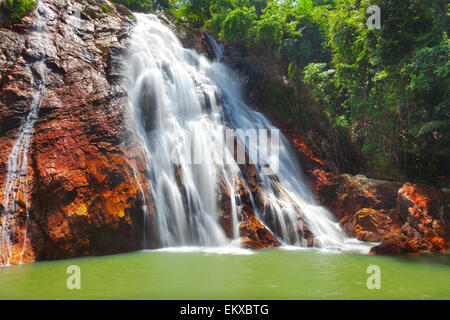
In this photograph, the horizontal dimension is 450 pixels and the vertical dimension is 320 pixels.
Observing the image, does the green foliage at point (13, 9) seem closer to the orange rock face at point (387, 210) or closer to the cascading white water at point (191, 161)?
the cascading white water at point (191, 161)

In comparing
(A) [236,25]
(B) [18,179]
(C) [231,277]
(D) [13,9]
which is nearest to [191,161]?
(B) [18,179]

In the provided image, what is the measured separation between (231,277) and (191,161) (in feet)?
18.4

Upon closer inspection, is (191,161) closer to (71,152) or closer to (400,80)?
(71,152)

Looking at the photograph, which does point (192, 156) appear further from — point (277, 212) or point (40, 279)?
point (40, 279)

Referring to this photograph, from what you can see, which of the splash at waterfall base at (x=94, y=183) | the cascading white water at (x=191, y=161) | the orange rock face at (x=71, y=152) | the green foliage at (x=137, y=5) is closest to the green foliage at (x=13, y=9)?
the splash at waterfall base at (x=94, y=183)

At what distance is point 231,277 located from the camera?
4738 mm

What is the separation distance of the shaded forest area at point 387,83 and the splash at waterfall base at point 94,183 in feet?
6.62

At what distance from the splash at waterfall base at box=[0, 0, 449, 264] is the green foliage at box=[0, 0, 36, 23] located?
0.27 m

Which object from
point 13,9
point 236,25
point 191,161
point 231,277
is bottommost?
point 231,277

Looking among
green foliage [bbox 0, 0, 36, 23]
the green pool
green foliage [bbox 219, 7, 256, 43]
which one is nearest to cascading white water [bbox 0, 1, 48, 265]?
the green pool

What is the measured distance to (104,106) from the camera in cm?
896

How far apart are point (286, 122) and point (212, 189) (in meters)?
8.25
